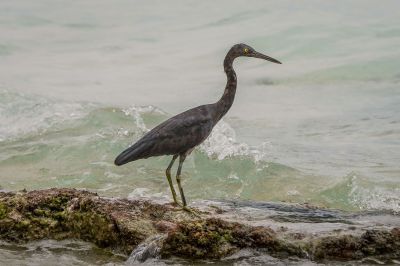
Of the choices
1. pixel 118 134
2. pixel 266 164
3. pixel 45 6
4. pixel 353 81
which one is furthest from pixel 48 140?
pixel 45 6

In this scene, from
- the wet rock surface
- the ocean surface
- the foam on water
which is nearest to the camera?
the wet rock surface

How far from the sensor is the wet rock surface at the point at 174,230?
22.6ft

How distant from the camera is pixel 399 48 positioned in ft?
69.8

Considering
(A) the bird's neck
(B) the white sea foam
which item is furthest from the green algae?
(B) the white sea foam

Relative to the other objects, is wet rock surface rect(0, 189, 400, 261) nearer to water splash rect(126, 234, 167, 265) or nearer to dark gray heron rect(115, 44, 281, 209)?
water splash rect(126, 234, 167, 265)

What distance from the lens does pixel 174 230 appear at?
22.8 feet

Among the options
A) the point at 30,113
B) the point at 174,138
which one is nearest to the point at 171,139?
the point at 174,138

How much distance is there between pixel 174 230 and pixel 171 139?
1455mm

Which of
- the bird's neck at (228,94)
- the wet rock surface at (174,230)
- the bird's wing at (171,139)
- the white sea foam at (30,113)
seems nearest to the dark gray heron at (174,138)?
the bird's wing at (171,139)

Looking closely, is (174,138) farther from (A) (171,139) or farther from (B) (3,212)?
(B) (3,212)

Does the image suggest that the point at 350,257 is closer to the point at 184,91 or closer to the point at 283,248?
the point at 283,248

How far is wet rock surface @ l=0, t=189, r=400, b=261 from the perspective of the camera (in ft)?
22.6

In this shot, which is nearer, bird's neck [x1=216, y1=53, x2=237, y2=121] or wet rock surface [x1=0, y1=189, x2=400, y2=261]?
wet rock surface [x1=0, y1=189, x2=400, y2=261]

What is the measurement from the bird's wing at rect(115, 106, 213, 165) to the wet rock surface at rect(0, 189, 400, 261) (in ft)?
2.25
